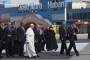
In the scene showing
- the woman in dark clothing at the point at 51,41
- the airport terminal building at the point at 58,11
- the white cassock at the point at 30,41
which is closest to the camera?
the white cassock at the point at 30,41

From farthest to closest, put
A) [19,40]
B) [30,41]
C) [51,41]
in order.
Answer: [51,41] < [19,40] < [30,41]

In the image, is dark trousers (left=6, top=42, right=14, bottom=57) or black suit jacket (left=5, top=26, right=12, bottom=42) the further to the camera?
dark trousers (left=6, top=42, right=14, bottom=57)

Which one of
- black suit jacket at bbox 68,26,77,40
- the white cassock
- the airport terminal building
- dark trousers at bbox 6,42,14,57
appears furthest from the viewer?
the airport terminal building

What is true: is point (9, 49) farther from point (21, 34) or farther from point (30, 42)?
point (30, 42)

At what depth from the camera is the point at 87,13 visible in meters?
96.9

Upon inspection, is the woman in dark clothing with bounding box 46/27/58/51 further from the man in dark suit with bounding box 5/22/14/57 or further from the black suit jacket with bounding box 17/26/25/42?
the black suit jacket with bounding box 17/26/25/42

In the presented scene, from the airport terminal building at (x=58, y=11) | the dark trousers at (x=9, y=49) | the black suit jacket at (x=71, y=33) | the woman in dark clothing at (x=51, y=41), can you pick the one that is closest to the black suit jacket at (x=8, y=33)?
the dark trousers at (x=9, y=49)

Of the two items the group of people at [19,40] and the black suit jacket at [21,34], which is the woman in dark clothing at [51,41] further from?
the black suit jacket at [21,34]

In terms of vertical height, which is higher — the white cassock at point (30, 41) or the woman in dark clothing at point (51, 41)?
the white cassock at point (30, 41)

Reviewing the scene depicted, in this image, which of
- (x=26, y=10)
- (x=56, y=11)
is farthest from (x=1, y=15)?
(x=56, y=11)

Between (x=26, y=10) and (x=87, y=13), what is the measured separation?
60.3 ft

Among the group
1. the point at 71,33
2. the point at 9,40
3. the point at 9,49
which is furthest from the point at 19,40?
the point at 71,33

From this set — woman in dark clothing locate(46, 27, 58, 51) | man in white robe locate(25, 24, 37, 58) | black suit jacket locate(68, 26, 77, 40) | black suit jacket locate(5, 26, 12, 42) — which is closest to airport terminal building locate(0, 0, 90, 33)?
woman in dark clothing locate(46, 27, 58, 51)

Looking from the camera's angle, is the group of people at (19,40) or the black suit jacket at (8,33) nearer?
the group of people at (19,40)
